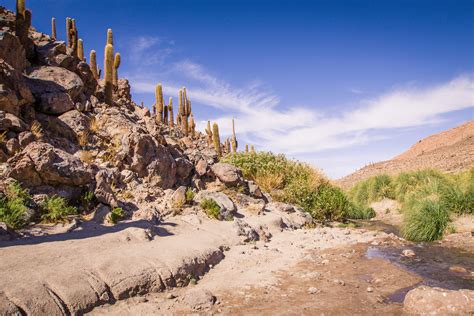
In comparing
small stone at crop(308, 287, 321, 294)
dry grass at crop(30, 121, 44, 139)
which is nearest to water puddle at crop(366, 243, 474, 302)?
small stone at crop(308, 287, 321, 294)

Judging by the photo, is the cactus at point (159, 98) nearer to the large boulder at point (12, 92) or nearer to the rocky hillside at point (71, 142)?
the rocky hillside at point (71, 142)

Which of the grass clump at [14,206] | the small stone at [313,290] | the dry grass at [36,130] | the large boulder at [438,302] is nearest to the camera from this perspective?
the large boulder at [438,302]

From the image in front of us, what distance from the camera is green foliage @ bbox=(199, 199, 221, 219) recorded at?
34.1ft

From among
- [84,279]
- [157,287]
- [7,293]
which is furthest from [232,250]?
[7,293]

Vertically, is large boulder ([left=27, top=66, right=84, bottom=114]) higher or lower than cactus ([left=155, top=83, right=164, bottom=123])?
lower

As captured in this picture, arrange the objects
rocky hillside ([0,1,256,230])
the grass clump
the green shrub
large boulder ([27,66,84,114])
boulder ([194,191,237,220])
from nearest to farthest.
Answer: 1. the grass clump
2. rocky hillside ([0,1,256,230])
3. the green shrub
4. boulder ([194,191,237,220])
5. large boulder ([27,66,84,114])

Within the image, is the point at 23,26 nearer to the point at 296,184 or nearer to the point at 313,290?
the point at 296,184

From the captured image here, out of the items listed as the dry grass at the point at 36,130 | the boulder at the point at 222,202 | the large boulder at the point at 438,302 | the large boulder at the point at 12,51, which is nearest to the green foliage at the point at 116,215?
the boulder at the point at 222,202

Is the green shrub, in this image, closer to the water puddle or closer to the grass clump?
the water puddle

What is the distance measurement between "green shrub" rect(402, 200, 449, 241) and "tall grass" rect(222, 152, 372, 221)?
4.29 meters

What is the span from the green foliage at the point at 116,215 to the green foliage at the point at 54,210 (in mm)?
957

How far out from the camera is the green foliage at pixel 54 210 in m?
7.15

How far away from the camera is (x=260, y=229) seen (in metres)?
10.6

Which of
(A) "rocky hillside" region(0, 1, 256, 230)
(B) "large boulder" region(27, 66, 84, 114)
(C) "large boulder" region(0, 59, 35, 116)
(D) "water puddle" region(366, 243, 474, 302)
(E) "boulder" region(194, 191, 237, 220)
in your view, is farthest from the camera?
(B) "large boulder" region(27, 66, 84, 114)
